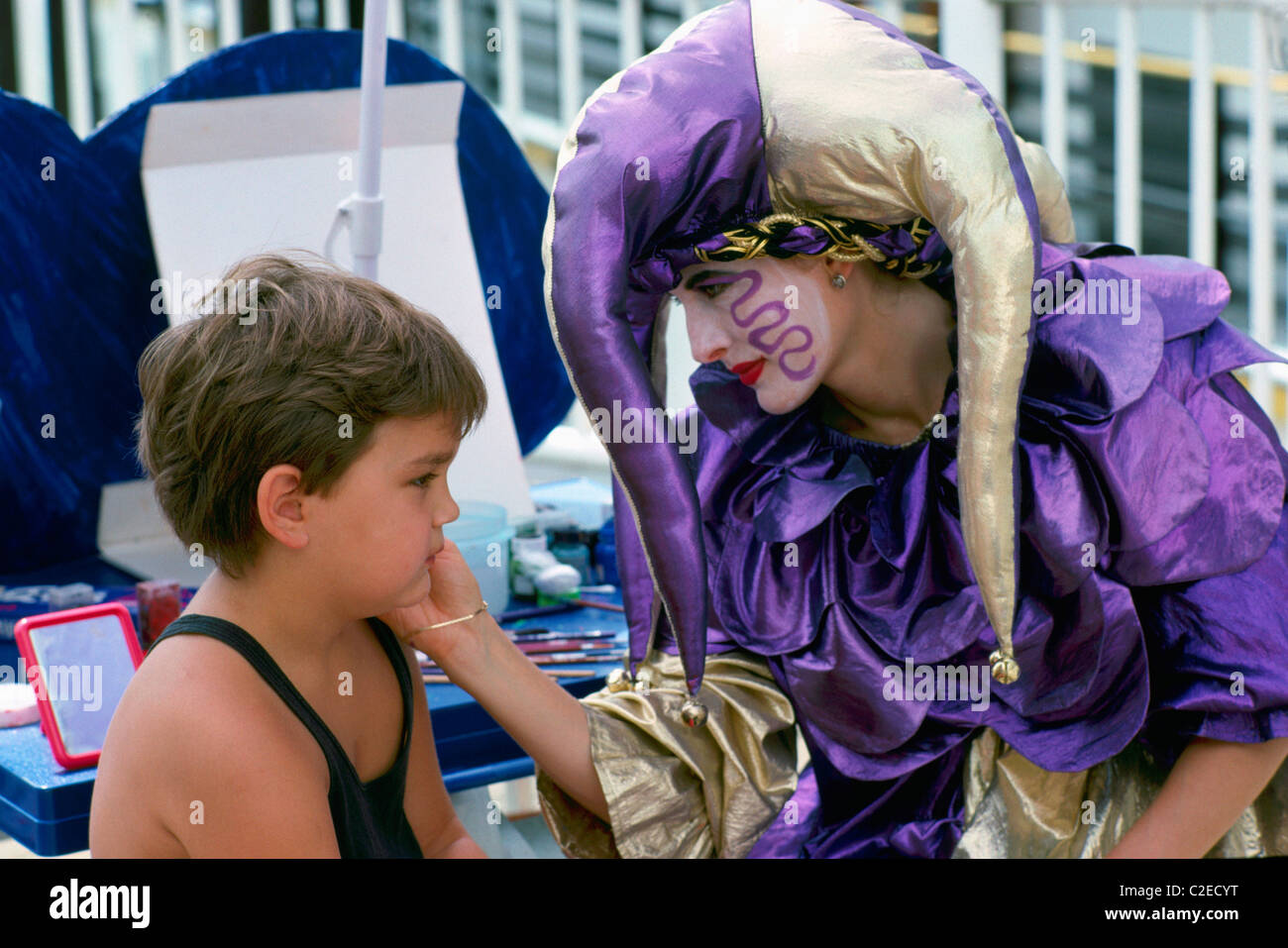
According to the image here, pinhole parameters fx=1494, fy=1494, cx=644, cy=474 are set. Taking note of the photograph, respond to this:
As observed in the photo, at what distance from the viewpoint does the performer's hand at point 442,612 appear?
1.15 meters

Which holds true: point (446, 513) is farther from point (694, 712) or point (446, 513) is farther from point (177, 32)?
point (177, 32)

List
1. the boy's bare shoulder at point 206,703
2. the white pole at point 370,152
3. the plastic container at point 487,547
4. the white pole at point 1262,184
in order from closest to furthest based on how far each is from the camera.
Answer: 1. the boy's bare shoulder at point 206,703
2. the white pole at point 370,152
3. the plastic container at point 487,547
4. the white pole at point 1262,184

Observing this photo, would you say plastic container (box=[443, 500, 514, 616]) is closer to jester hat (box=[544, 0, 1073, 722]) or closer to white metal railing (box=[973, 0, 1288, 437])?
jester hat (box=[544, 0, 1073, 722])

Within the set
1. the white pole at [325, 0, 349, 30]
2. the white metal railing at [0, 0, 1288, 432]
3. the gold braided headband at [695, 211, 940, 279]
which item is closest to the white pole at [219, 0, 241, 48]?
the white metal railing at [0, 0, 1288, 432]

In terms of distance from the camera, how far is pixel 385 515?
3.27 ft

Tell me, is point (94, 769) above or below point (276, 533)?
below

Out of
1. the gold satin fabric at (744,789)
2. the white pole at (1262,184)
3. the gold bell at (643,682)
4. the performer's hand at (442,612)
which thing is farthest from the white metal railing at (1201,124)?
the performer's hand at (442,612)

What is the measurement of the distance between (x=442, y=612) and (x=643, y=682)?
18cm

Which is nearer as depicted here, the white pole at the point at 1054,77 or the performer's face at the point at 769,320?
the performer's face at the point at 769,320

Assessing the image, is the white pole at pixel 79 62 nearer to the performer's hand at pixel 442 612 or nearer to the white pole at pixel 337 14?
the white pole at pixel 337 14

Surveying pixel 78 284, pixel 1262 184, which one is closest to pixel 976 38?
pixel 1262 184

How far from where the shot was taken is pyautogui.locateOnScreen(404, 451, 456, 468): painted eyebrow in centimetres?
100

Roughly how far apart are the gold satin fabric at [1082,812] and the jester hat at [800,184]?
0.17 m

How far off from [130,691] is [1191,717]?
745 mm
